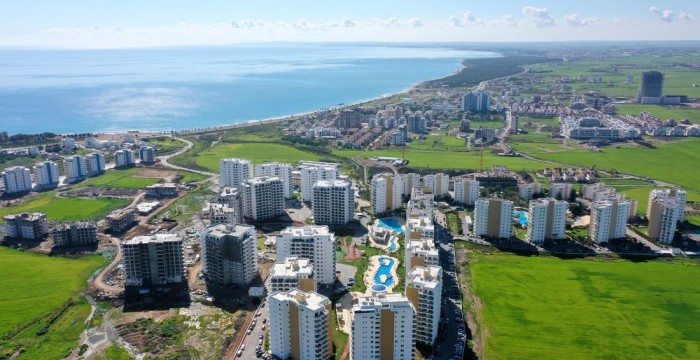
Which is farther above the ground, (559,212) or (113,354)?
(559,212)

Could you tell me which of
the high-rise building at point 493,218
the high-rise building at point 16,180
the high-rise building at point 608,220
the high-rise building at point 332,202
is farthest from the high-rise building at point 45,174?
the high-rise building at point 608,220

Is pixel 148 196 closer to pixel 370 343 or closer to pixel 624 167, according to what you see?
pixel 370 343

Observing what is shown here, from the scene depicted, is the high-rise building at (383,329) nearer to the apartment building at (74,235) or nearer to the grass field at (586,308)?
the grass field at (586,308)

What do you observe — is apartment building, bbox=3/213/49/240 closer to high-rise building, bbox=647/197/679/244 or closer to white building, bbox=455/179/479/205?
white building, bbox=455/179/479/205

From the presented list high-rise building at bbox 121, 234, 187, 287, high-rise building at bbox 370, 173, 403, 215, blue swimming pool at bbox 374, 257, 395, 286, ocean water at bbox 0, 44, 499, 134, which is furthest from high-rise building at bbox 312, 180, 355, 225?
ocean water at bbox 0, 44, 499, 134

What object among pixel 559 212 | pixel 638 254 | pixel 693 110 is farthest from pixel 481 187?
pixel 693 110

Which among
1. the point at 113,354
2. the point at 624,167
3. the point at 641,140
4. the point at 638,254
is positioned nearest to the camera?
the point at 113,354

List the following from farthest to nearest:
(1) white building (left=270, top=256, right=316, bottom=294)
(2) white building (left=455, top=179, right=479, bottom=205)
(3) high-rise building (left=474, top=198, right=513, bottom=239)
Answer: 1. (2) white building (left=455, top=179, right=479, bottom=205)
2. (3) high-rise building (left=474, top=198, right=513, bottom=239)
3. (1) white building (left=270, top=256, right=316, bottom=294)

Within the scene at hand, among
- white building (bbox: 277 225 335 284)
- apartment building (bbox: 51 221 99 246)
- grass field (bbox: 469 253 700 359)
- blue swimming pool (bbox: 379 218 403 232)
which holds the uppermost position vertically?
white building (bbox: 277 225 335 284)
